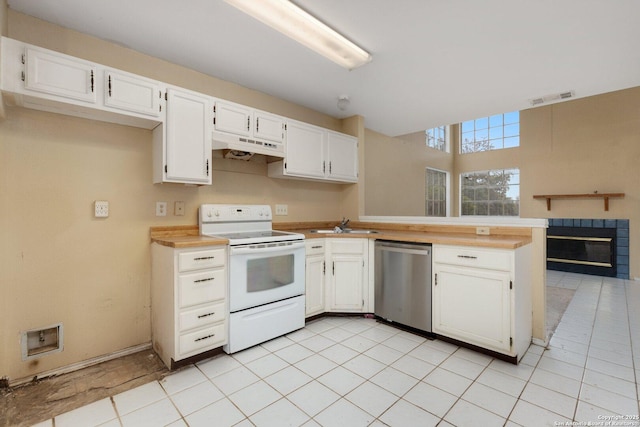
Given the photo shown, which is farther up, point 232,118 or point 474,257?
point 232,118

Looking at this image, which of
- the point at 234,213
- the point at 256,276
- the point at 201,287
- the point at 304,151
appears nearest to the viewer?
the point at 201,287

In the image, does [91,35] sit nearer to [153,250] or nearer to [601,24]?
[153,250]

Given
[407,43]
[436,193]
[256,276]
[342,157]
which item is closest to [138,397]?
[256,276]

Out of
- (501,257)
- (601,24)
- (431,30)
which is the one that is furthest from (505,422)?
(601,24)

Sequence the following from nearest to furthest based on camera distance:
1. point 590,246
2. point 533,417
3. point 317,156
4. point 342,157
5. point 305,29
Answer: point 533,417, point 305,29, point 317,156, point 342,157, point 590,246

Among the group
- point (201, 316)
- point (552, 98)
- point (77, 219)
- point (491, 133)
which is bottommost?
point (201, 316)

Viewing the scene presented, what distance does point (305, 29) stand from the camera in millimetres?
2008

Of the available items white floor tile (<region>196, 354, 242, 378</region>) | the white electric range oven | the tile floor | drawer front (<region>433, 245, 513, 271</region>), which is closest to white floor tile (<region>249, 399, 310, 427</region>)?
the tile floor

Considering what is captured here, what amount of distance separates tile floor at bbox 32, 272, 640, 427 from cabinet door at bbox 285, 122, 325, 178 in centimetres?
164

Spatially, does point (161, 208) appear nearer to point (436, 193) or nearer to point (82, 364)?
point (82, 364)

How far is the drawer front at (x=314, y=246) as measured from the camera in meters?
2.84

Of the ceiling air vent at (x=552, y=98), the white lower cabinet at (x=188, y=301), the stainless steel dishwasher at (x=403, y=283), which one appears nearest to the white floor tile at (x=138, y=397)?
the white lower cabinet at (x=188, y=301)

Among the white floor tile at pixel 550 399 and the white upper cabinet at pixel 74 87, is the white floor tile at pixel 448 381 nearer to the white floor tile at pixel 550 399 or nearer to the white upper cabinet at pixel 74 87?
the white floor tile at pixel 550 399

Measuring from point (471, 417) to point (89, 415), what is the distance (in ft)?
6.85
